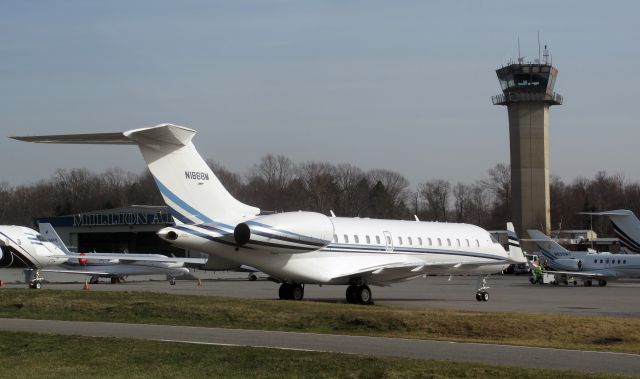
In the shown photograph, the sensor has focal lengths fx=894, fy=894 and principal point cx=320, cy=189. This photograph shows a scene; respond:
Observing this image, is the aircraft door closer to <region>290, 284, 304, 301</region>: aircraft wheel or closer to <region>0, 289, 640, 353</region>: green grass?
<region>290, 284, 304, 301</region>: aircraft wheel

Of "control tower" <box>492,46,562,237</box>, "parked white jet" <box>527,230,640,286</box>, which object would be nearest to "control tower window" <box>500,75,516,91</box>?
"control tower" <box>492,46,562,237</box>

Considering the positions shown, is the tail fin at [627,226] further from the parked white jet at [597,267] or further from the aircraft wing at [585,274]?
the aircraft wing at [585,274]

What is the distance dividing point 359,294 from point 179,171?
7718 mm

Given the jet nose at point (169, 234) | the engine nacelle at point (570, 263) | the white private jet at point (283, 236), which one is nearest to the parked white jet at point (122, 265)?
the engine nacelle at point (570, 263)

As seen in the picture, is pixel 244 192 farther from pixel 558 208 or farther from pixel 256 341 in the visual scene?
pixel 256 341

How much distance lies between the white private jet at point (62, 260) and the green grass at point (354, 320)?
72.0ft

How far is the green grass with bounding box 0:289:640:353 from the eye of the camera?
1745 centimetres

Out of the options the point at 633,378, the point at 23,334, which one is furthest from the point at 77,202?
the point at 633,378

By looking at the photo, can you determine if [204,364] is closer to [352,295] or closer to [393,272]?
[352,295]

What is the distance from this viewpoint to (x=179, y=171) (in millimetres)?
24250

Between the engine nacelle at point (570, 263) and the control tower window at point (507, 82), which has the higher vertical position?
the control tower window at point (507, 82)

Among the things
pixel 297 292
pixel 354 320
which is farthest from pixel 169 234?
pixel 354 320

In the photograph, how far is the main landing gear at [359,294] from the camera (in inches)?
1126

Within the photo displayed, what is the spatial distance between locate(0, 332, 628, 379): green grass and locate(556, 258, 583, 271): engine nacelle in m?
41.5
